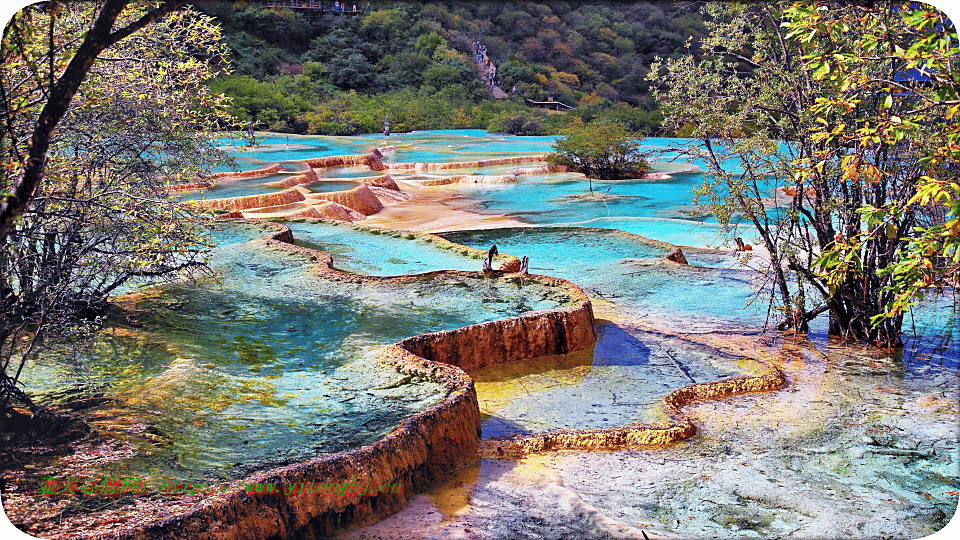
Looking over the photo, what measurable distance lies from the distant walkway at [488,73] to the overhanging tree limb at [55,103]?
30.4 metres

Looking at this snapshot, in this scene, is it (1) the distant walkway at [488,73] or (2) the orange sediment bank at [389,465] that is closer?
(2) the orange sediment bank at [389,465]

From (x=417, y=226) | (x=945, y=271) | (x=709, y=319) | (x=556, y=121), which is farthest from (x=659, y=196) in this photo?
(x=945, y=271)

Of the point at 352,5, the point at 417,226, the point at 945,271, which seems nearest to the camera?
the point at 945,271

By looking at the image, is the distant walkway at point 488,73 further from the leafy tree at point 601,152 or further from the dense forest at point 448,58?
the leafy tree at point 601,152

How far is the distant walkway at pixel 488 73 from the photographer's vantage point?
107ft

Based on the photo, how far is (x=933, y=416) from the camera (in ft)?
18.2

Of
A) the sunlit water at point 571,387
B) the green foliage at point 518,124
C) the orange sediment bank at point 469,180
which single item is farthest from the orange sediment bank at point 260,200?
the green foliage at point 518,124

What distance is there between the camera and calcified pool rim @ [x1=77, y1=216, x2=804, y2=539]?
139 inches

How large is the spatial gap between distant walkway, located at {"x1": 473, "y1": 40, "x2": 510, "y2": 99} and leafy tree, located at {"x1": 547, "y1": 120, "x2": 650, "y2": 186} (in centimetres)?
1320

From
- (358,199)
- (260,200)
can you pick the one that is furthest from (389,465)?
(358,199)

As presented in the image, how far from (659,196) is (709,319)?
9.88 m

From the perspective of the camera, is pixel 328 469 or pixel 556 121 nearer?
pixel 328 469

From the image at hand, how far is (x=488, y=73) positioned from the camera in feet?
108

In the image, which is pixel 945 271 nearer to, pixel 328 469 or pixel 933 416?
pixel 933 416
